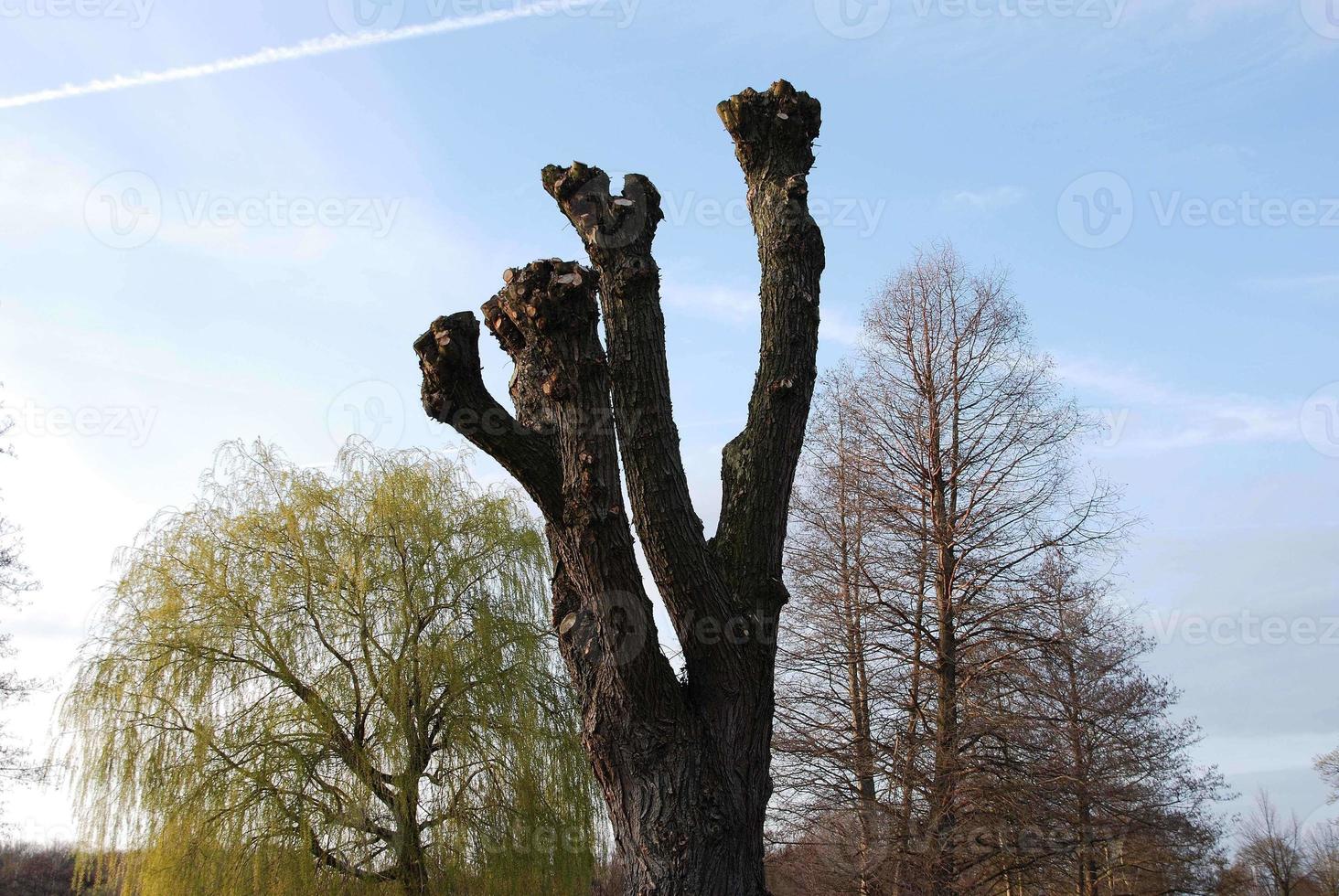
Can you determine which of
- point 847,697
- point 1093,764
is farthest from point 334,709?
point 1093,764

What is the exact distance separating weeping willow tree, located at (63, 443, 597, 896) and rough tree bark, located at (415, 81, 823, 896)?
8.01 meters

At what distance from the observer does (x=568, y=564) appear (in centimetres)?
577

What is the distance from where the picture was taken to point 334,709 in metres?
13.4

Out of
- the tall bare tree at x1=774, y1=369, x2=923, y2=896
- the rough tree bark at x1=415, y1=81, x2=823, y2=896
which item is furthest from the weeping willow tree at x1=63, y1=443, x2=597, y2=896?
the rough tree bark at x1=415, y1=81, x2=823, y2=896

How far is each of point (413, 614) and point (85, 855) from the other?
15.7ft

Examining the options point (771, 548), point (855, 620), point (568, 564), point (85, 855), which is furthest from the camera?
point (855, 620)

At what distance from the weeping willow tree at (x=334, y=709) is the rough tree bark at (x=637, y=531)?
8008 mm

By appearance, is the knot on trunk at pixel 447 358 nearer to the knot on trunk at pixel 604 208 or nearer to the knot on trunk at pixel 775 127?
the knot on trunk at pixel 604 208

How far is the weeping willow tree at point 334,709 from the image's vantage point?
12.6m

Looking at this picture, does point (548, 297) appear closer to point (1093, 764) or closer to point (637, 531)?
point (637, 531)

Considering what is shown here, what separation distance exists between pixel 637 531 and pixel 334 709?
354 inches

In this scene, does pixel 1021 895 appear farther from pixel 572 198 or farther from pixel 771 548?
pixel 572 198

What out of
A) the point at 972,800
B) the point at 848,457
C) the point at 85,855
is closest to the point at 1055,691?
the point at 972,800

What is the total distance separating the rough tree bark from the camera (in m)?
5.57
